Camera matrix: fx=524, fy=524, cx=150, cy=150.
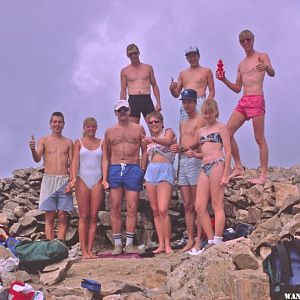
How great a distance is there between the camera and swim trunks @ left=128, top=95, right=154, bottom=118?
12094 mm

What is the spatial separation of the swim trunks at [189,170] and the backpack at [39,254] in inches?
98.7

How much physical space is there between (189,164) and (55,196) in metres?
2.79

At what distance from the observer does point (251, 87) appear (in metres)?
11.6

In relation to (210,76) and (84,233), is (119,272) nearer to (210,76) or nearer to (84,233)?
(84,233)

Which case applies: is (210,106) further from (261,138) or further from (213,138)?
(261,138)

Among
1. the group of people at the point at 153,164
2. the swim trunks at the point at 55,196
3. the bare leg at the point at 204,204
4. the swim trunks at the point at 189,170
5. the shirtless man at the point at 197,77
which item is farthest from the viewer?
the shirtless man at the point at 197,77

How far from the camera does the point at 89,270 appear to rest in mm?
9156

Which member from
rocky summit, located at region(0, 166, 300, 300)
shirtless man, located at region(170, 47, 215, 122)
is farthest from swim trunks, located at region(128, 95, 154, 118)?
rocky summit, located at region(0, 166, 300, 300)

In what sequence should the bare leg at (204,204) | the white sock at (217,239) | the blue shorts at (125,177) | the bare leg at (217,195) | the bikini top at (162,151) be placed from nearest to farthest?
the white sock at (217,239)
the bare leg at (217,195)
the bare leg at (204,204)
the bikini top at (162,151)
the blue shorts at (125,177)

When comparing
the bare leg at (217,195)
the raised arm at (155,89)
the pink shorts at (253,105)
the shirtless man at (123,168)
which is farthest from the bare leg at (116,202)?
the pink shorts at (253,105)

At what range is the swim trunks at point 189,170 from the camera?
377 inches

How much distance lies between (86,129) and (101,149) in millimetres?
497

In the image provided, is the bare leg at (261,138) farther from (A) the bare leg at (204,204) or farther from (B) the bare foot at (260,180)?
(A) the bare leg at (204,204)

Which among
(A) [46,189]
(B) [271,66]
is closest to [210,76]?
(B) [271,66]
